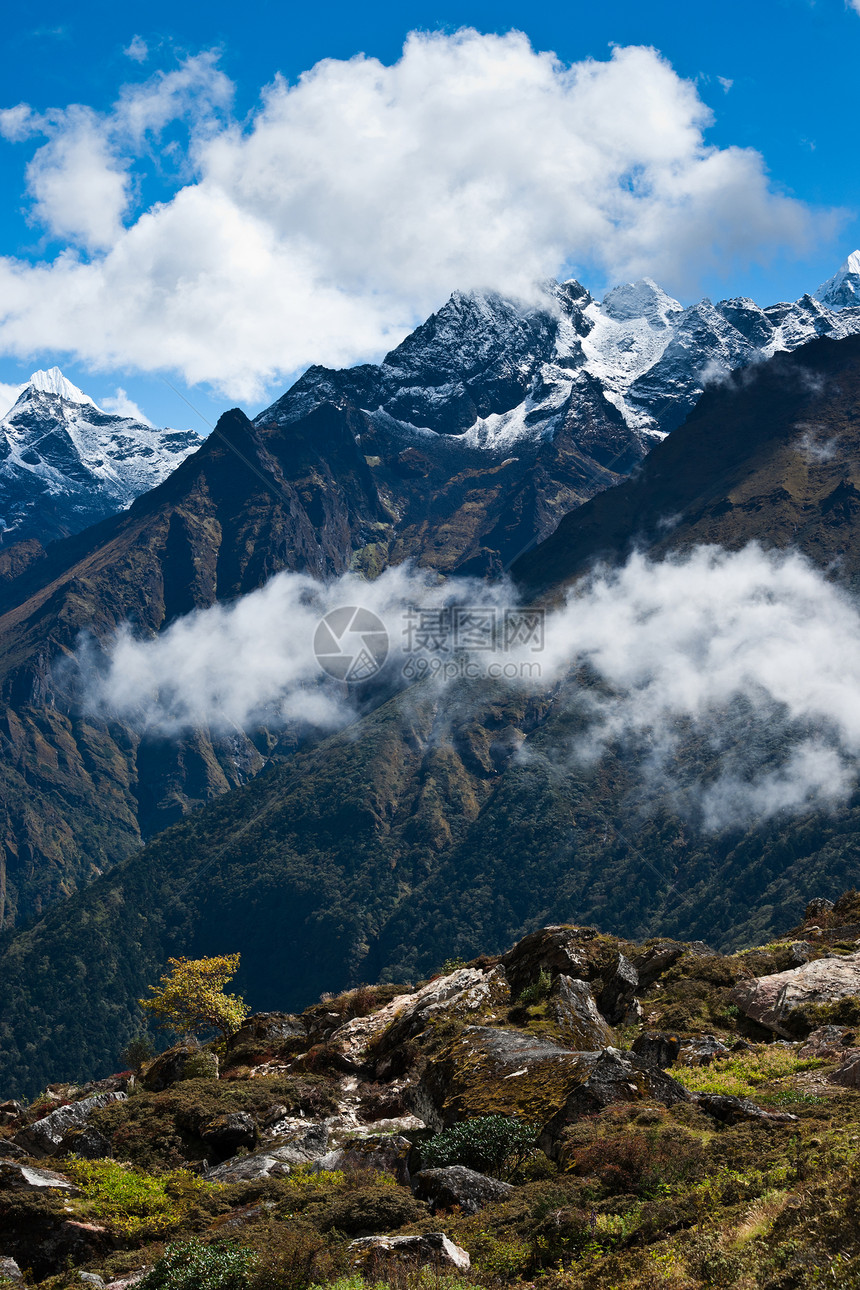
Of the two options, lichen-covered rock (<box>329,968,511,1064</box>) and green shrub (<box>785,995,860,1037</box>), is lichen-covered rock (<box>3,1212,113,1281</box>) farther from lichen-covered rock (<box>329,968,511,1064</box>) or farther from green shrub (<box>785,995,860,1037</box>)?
green shrub (<box>785,995,860,1037</box>)

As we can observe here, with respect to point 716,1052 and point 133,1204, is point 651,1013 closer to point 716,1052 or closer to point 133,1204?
point 716,1052

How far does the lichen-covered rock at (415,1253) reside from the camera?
1562cm

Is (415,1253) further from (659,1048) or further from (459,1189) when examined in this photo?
(659,1048)

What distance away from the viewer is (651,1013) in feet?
105

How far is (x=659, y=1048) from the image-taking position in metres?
26.9

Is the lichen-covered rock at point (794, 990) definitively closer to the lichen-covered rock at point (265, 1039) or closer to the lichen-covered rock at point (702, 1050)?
the lichen-covered rock at point (702, 1050)

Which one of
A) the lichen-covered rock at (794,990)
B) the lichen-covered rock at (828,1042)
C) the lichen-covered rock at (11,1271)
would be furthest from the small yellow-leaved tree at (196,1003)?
the lichen-covered rock at (828,1042)

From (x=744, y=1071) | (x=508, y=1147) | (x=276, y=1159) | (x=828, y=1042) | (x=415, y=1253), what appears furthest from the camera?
(x=828, y=1042)

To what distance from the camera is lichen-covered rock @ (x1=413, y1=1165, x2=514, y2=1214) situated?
1848cm

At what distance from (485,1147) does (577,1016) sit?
954 centimetres

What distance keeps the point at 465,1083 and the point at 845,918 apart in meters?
23.5

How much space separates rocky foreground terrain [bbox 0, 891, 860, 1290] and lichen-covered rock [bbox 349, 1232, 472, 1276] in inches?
1.9

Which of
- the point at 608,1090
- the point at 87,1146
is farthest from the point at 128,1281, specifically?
the point at 608,1090

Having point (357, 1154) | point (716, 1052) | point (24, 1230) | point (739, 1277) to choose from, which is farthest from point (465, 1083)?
point (739, 1277)
